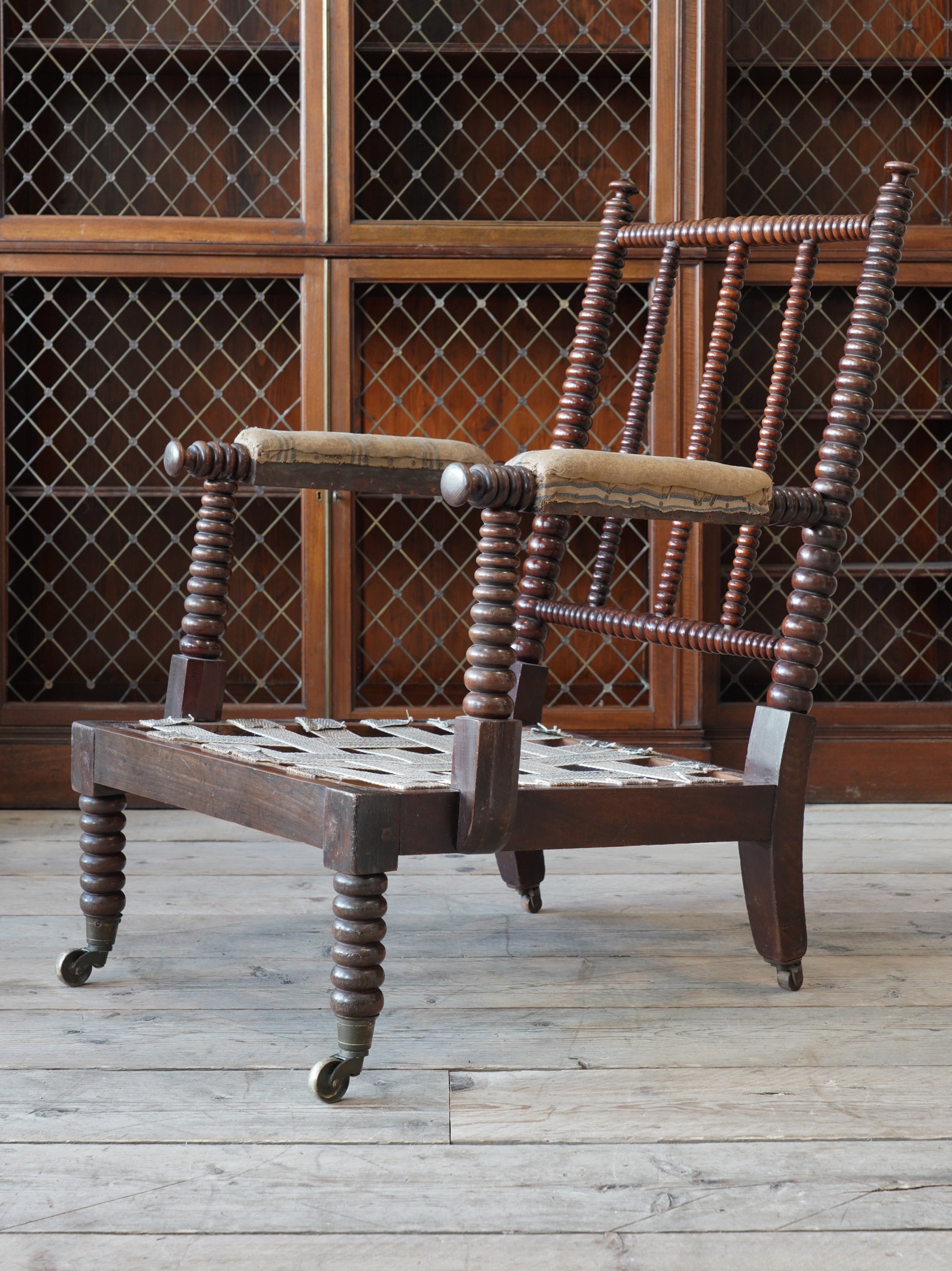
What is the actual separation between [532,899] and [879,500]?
4.23 feet


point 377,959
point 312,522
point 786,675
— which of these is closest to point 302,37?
point 312,522

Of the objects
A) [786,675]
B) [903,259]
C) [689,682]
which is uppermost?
[903,259]

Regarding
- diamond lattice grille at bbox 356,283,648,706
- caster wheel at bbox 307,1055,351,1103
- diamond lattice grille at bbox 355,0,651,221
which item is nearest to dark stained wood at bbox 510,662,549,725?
caster wheel at bbox 307,1055,351,1103

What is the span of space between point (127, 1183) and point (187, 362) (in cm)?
173

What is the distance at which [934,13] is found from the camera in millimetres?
2297

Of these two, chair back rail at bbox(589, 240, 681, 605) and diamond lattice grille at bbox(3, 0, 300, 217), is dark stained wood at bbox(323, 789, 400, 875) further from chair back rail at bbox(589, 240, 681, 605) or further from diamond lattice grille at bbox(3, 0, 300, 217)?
diamond lattice grille at bbox(3, 0, 300, 217)

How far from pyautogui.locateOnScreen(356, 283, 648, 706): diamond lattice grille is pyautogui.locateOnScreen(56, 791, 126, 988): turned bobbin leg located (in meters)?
1.03

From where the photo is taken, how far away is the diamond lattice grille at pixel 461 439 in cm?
220

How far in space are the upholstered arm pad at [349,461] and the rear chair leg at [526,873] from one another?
0.43 meters

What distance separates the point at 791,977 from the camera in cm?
116

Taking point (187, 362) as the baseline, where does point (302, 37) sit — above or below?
above

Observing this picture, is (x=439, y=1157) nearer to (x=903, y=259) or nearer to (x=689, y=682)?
(x=689, y=682)

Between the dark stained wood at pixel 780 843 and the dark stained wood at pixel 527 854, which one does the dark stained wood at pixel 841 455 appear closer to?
the dark stained wood at pixel 780 843

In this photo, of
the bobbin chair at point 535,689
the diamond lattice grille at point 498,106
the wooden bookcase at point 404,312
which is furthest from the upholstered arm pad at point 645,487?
the diamond lattice grille at point 498,106
